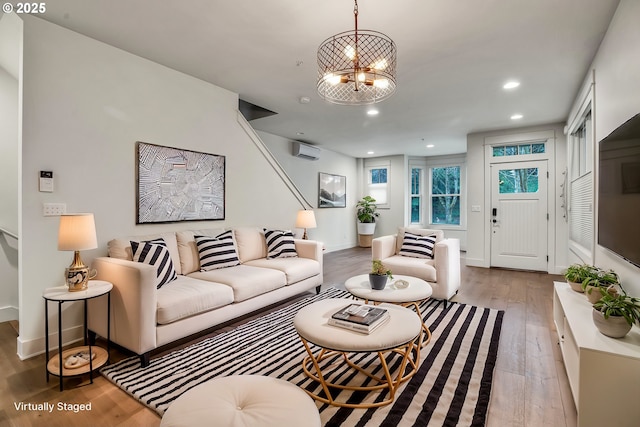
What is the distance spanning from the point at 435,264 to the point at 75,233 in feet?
10.7

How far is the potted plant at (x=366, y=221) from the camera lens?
26.8 feet

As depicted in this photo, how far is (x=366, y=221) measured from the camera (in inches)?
322

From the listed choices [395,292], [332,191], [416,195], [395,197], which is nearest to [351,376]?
[395,292]

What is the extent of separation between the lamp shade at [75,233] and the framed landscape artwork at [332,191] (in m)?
5.21

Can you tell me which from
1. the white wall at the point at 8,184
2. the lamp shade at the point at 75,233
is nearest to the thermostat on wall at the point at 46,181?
the lamp shade at the point at 75,233

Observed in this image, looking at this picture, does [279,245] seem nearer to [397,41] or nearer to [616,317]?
[397,41]

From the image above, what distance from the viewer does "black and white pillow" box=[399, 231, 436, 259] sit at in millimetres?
3852

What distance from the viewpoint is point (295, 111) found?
4504 mm

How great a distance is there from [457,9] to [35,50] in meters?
3.06

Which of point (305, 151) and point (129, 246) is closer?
point (129, 246)

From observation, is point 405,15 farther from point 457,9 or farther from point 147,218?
point 147,218

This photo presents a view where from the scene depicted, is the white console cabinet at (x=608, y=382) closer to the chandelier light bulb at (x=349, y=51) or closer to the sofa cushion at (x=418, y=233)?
the chandelier light bulb at (x=349, y=51)

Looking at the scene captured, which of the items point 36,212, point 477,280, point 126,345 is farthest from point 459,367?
point 36,212

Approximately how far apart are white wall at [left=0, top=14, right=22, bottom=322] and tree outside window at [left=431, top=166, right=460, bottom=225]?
807 centimetres
